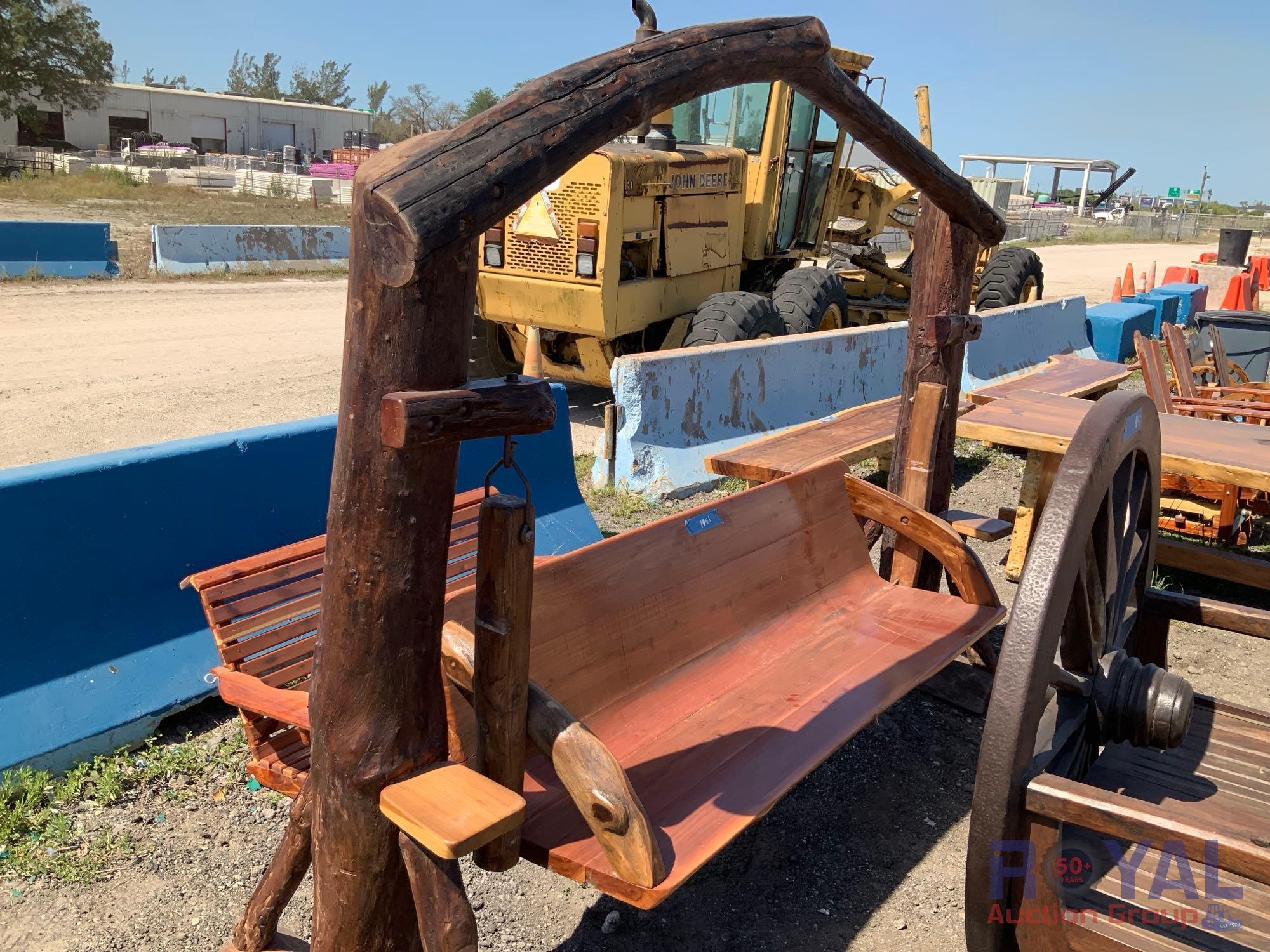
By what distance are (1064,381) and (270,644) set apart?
17.9ft

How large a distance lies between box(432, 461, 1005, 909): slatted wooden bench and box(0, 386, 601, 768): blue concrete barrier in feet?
5.22

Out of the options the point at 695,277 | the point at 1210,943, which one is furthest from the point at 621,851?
the point at 695,277

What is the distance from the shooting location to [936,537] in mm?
3732

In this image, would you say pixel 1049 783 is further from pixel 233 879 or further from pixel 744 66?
pixel 233 879

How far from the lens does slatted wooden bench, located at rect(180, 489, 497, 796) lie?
8.49ft

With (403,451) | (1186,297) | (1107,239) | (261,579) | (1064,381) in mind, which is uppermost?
(1107,239)

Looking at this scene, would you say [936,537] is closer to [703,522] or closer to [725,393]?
[703,522]

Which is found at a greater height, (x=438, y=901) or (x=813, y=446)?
(x=813, y=446)

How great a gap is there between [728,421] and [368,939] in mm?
5039

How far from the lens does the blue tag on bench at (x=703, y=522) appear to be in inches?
129

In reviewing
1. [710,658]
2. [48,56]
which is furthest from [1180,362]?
[48,56]

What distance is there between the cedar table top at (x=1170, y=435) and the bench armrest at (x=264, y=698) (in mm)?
3234

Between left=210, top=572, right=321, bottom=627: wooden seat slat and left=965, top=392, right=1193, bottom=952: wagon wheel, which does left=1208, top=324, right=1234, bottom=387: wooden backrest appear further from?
left=210, top=572, right=321, bottom=627: wooden seat slat

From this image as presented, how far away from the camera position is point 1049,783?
2.09 meters
